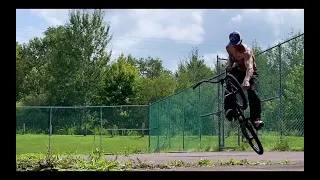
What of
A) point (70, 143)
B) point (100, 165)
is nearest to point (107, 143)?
point (70, 143)

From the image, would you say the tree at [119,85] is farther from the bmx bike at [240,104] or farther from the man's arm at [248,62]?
the man's arm at [248,62]

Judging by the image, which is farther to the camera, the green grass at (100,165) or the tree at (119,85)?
the tree at (119,85)

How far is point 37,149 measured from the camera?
16.9 metres

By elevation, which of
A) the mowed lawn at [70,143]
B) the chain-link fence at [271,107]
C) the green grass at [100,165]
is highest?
the chain-link fence at [271,107]

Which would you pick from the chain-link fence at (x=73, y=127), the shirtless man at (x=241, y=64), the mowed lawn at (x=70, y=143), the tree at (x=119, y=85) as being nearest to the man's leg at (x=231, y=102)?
the shirtless man at (x=241, y=64)

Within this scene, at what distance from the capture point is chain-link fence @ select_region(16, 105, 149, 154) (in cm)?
1802

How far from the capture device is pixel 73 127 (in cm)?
1867

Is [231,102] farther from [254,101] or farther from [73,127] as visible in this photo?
[73,127]

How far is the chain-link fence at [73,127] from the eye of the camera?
59.1ft

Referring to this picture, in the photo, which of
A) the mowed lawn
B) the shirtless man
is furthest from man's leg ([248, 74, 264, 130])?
the mowed lawn

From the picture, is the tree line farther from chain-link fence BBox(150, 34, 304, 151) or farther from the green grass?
the green grass

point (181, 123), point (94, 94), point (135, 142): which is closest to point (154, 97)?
point (135, 142)
